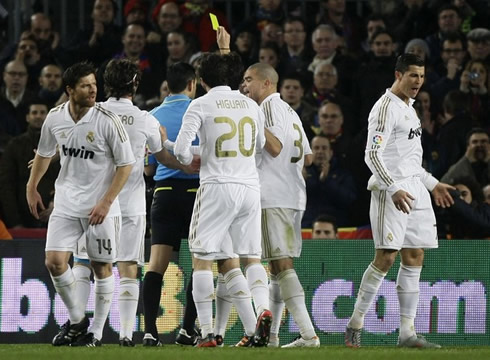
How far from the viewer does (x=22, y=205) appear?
15.4 m

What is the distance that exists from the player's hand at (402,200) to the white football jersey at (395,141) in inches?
7.7

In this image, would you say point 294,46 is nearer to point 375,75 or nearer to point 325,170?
point 375,75

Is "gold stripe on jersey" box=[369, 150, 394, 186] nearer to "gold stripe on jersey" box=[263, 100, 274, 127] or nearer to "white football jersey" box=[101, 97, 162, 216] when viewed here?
"gold stripe on jersey" box=[263, 100, 274, 127]

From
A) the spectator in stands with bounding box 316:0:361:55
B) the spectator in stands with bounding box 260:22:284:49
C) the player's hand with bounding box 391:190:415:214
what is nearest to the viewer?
the player's hand with bounding box 391:190:415:214

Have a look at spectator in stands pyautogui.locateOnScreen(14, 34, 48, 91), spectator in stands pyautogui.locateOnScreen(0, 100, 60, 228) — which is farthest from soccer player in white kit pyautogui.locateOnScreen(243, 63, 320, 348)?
spectator in stands pyautogui.locateOnScreen(14, 34, 48, 91)

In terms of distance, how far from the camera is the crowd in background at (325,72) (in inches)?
594

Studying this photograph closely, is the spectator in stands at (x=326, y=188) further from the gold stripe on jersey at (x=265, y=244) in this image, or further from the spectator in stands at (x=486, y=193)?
the gold stripe on jersey at (x=265, y=244)

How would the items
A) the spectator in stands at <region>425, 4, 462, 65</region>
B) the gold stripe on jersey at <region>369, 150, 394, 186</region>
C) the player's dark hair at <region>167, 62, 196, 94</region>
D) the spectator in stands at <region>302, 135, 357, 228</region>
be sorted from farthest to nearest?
the spectator in stands at <region>425, 4, 462, 65</region> → the spectator in stands at <region>302, 135, 357, 228</region> → the player's dark hair at <region>167, 62, 196, 94</region> → the gold stripe on jersey at <region>369, 150, 394, 186</region>

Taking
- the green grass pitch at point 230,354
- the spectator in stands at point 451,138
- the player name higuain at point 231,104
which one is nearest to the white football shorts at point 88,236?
the green grass pitch at point 230,354

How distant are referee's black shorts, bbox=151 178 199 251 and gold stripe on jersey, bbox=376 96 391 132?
1.69 m

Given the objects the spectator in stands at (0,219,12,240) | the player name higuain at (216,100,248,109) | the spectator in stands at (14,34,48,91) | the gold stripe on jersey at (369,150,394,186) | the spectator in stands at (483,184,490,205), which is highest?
the spectator in stands at (14,34,48,91)

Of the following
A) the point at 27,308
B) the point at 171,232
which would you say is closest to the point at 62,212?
the point at 171,232

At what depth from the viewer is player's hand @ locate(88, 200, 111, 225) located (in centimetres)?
1048

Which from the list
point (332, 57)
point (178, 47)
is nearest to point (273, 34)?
point (332, 57)
